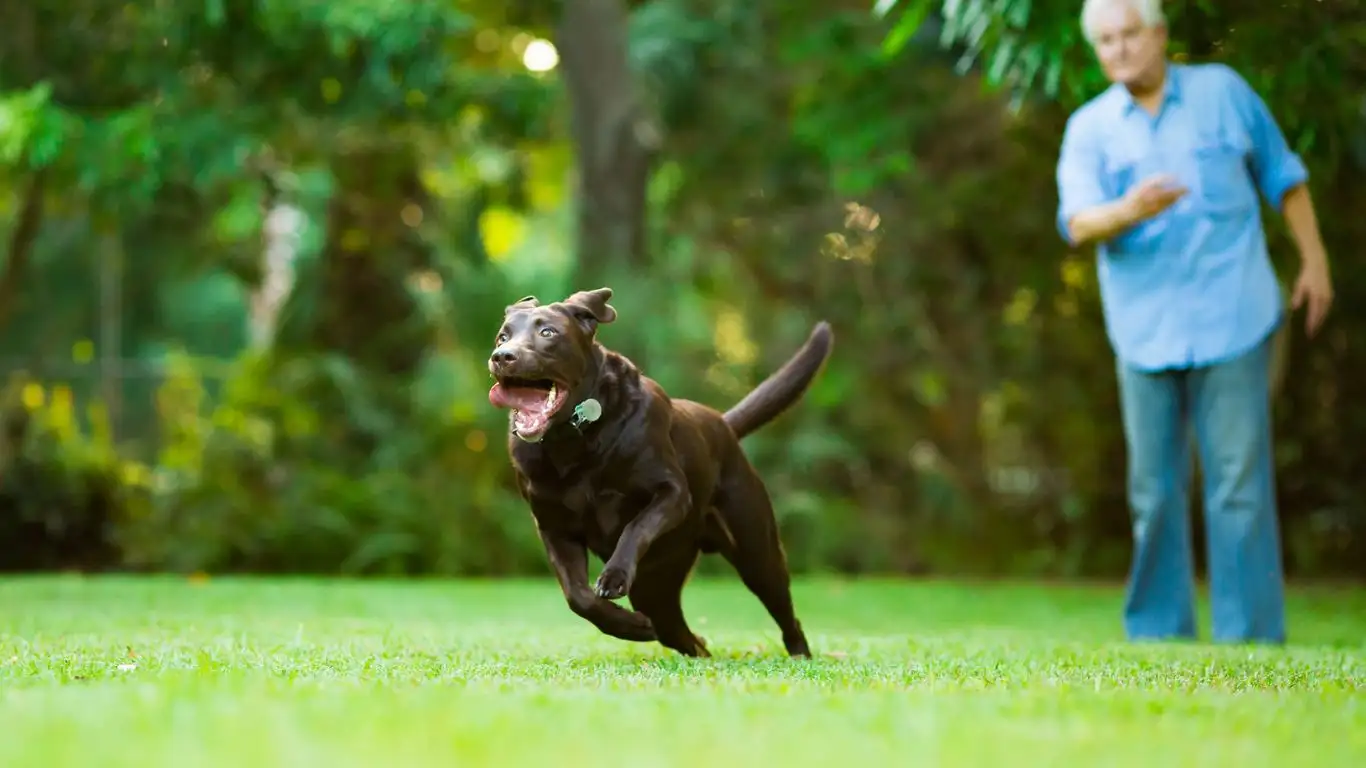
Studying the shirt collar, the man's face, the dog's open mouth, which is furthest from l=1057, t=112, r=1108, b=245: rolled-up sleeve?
the dog's open mouth

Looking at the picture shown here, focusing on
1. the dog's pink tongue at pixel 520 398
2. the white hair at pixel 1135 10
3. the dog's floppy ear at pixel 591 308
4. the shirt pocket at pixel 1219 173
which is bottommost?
the dog's pink tongue at pixel 520 398

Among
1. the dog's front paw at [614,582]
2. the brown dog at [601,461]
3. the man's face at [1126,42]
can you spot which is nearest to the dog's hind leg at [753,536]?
the brown dog at [601,461]

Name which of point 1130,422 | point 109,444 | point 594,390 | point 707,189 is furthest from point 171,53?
point 594,390

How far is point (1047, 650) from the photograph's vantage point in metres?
6.33

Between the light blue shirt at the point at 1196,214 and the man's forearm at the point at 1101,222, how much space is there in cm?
10

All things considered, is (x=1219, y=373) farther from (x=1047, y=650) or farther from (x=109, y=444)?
(x=109, y=444)

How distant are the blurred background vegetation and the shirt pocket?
385cm

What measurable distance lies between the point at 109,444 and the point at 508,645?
31.1 feet

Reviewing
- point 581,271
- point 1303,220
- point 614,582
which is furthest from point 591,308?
point 581,271

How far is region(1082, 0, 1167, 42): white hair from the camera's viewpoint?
24.3ft

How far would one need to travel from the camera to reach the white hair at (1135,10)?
741cm

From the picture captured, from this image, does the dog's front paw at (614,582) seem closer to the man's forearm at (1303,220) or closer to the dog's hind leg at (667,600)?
the dog's hind leg at (667,600)

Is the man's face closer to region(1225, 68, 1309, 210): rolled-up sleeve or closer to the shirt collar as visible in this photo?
the shirt collar

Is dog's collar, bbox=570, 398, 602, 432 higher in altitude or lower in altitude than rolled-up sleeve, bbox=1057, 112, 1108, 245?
lower
